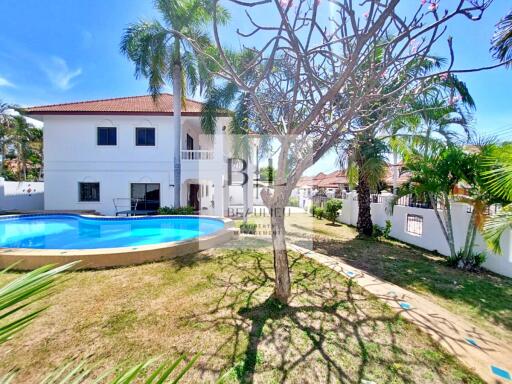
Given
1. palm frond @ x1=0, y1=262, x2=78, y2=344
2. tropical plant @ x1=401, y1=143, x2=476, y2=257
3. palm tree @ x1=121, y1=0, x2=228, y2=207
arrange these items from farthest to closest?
palm tree @ x1=121, y1=0, x2=228, y2=207
tropical plant @ x1=401, y1=143, x2=476, y2=257
palm frond @ x1=0, y1=262, x2=78, y2=344

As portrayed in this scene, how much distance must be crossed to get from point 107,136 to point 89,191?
4607 millimetres

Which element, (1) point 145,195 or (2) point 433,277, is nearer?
(2) point 433,277

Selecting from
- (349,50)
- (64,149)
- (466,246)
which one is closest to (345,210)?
(466,246)

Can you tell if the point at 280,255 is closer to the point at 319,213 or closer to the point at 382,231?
the point at 382,231

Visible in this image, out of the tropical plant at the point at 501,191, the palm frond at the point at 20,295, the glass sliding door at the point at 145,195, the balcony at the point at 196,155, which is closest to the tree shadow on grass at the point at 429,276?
the tropical plant at the point at 501,191

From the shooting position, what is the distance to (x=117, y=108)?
18.6 meters

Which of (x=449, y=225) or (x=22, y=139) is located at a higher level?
(x=22, y=139)

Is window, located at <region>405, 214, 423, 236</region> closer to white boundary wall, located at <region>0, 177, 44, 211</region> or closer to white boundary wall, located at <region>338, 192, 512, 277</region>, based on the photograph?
white boundary wall, located at <region>338, 192, 512, 277</region>

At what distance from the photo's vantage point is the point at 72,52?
16609mm

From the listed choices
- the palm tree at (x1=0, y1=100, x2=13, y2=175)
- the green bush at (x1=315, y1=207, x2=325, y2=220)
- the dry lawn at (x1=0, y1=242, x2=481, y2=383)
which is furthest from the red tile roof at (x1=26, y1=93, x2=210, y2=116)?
the dry lawn at (x1=0, y1=242, x2=481, y2=383)

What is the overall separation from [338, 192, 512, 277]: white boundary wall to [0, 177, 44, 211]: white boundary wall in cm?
2720

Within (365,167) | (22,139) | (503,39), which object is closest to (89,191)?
(22,139)

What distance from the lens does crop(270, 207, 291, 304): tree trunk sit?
5.07m

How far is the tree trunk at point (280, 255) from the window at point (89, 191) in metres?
18.7
